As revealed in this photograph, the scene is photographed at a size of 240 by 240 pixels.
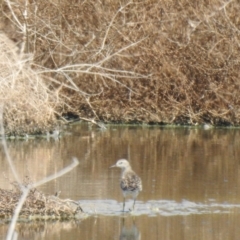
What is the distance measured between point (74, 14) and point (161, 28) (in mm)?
1899

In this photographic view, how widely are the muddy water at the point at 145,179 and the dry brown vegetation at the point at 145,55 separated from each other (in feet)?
3.27

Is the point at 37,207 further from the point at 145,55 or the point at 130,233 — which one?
the point at 145,55

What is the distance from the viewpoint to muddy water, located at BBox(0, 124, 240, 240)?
8.34 meters

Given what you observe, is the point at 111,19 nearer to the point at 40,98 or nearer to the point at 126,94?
the point at 126,94

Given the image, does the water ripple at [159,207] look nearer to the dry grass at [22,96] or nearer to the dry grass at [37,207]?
the dry grass at [37,207]

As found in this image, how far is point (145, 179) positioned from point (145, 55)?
831cm

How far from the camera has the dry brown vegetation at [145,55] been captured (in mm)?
18656

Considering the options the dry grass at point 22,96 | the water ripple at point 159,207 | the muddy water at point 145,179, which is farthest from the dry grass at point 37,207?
the dry grass at point 22,96

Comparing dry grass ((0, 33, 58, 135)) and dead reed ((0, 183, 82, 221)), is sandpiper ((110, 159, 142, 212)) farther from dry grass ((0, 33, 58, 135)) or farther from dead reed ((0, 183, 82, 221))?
dry grass ((0, 33, 58, 135))

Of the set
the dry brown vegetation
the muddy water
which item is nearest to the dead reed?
the muddy water

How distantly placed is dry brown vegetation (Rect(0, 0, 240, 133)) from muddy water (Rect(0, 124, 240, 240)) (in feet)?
3.27

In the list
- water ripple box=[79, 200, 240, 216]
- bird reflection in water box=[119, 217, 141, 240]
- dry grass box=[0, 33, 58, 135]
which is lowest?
bird reflection in water box=[119, 217, 141, 240]

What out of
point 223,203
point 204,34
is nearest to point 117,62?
point 204,34

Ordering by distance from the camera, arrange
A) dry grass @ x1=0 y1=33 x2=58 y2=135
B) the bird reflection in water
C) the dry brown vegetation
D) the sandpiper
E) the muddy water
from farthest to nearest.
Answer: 1. the dry brown vegetation
2. dry grass @ x1=0 y1=33 x2=58 y2=135
3. the sandpiper
4. the muddy water
5. the bird reflection in water
